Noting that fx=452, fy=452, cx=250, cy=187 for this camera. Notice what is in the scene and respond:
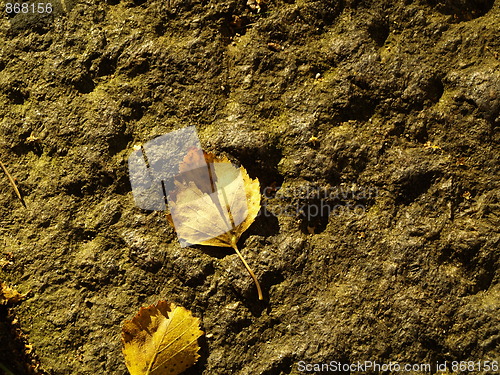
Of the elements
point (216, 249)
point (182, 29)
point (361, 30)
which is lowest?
point (216, 249)

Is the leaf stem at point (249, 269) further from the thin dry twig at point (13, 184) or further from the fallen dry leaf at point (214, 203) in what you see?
the thin dry twig at point (13, 184)

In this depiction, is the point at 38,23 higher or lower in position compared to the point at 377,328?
higher

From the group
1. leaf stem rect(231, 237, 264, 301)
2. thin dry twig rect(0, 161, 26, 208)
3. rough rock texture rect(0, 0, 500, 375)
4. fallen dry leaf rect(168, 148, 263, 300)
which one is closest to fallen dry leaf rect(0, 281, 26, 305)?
rough rock texture rect(0, 0, 500, 375)

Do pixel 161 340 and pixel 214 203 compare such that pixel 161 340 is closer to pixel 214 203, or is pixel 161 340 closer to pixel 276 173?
pixel 214 203

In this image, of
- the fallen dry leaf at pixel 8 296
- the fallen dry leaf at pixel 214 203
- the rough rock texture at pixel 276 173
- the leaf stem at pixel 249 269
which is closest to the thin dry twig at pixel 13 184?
the rough rock texture at pixel 276 173

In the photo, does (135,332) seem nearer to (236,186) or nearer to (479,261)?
(236,186)

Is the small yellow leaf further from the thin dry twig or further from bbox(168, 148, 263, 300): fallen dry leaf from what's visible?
the thin dry twig

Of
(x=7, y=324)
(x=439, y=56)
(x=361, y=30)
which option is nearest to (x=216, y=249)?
(x=7, y=324)
